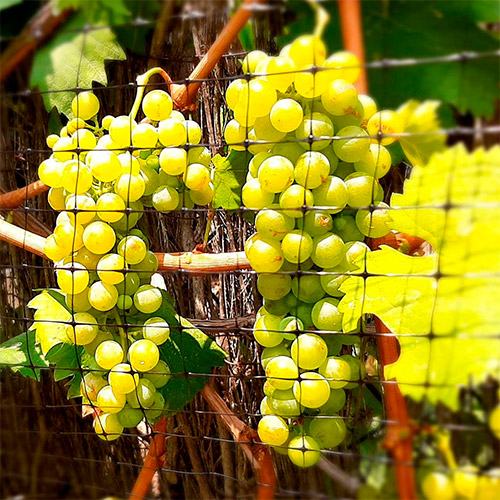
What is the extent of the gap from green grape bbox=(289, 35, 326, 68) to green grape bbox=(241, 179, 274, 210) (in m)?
0.11

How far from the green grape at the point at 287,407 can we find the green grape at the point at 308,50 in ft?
0.88

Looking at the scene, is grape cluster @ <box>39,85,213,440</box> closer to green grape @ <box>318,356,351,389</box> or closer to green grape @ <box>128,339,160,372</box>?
green grape @ <box>128,339,160,372</box>

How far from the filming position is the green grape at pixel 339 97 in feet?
1.31

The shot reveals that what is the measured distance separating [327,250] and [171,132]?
0.17 metres

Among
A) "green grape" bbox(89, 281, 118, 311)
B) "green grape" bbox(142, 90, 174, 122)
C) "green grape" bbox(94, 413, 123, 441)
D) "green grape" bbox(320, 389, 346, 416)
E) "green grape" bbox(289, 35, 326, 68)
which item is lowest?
"green grape" bbox(94, 413, 123, 441)

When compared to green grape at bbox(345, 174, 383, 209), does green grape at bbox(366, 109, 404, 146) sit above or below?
above

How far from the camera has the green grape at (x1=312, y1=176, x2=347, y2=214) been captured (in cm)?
46

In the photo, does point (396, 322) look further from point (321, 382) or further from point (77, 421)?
point (77, 421)

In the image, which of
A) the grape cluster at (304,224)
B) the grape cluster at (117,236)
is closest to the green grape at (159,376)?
the grape cluster at (117,236)

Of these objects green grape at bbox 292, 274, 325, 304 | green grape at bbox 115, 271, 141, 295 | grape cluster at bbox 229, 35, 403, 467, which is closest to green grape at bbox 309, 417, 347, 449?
grape cluster at bbox 229, 35, 403, 467

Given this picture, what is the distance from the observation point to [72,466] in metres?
0.45

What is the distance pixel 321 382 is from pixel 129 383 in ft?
0.55

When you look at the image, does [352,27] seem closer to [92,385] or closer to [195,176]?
[195,176]

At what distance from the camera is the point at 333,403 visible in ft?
1.63
